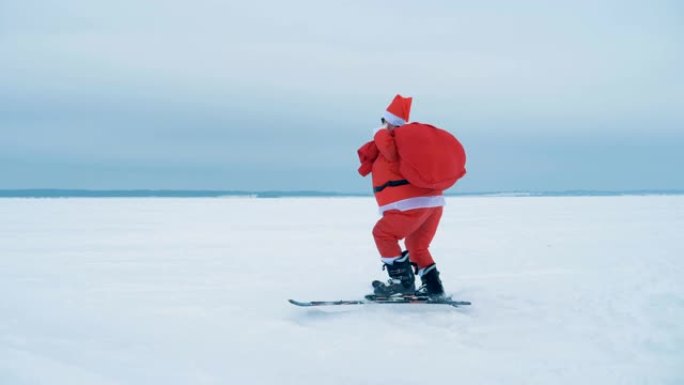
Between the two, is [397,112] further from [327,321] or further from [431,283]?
[327,321]

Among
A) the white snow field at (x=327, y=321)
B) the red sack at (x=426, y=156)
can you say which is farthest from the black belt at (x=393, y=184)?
the white snow field at (x=327, y=321)

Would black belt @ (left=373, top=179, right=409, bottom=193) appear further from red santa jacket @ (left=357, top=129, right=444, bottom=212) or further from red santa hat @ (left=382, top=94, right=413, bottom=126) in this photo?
red santa hat @ (left=382, top=94, right=413, bottom=126)

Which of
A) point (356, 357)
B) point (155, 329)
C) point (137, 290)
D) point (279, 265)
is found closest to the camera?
point (356, 357)

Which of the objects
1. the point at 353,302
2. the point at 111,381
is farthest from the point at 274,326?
the point at 111,381

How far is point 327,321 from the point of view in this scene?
14.2ft

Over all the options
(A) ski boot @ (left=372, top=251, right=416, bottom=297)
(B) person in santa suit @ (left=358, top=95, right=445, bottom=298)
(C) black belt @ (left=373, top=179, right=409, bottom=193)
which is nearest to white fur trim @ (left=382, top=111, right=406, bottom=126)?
(B) person in santa suit @ (left=358, top=95, right=445, bottom=298)

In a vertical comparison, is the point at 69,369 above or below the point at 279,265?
below

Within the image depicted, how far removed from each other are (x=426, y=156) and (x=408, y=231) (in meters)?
0.68

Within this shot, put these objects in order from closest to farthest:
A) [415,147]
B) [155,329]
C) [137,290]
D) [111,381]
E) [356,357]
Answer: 1. [111,381]
2. [356,357]
3. [155,329]
4. [415,147]
5. [137,290]

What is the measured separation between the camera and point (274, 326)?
415 cm

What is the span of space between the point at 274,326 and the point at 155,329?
2.83 feet

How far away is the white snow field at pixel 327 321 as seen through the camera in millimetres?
3232

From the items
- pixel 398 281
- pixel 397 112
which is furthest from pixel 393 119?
pixel 398 281

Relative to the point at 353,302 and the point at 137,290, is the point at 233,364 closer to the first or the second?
the point at 353,302
